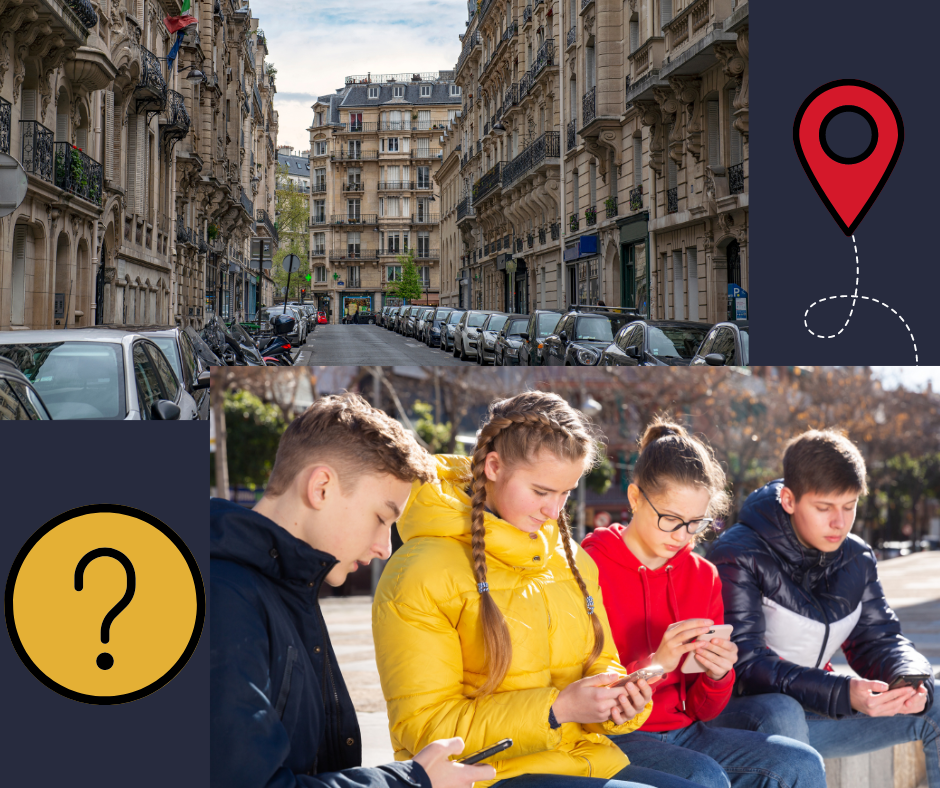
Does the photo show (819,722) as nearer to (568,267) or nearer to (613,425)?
(613,425)

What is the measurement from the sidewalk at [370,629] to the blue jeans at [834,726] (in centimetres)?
19

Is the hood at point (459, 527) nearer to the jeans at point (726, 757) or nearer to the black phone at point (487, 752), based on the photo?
the black phone at point (487, 752)

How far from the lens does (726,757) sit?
3.03 meters

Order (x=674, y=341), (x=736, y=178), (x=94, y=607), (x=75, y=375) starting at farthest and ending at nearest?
(x=736, y=178) → (x=674, y=341) → (x=75, y=375) → (x=94, y=607)

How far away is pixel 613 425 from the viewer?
3.07 metres

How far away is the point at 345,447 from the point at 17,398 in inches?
82.2

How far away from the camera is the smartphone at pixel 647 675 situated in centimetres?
279

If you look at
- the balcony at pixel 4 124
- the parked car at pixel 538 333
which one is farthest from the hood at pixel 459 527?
the balcony at pixel 4 124

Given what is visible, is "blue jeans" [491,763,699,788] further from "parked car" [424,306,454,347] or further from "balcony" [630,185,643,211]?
"parked car" [424,306,454,347]

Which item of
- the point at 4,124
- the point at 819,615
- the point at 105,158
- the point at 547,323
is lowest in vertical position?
the point at 819,615

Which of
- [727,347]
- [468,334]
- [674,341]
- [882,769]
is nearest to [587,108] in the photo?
[468,334]

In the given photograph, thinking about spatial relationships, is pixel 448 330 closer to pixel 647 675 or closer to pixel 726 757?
pixel 726 757

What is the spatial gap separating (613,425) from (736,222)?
13900 millimetres

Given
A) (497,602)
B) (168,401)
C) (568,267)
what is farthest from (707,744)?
(568,267)
